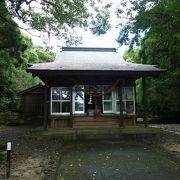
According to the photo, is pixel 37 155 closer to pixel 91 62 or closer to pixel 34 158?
pixel 34 158

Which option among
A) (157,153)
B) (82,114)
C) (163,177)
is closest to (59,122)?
(82,114)

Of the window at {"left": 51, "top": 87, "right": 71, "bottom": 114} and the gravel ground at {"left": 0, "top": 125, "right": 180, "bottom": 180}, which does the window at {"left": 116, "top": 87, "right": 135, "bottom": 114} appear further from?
the window at {"left": 51, "top": 87, "right": 71, "bottom": 114}

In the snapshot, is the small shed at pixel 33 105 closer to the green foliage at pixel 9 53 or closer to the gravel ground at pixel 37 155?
the green foliage at pixel 9 53

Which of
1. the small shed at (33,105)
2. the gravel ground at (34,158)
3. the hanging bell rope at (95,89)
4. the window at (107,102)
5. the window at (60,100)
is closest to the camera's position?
the gravel ground at (34,158)

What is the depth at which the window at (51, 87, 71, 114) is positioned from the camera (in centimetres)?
1833

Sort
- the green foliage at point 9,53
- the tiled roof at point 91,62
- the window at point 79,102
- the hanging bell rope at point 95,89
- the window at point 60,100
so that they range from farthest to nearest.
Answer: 1. the green foliage at point 9,53
2. the window at point 79,102
3. the window at point 60,100
4. the hanging bell rope at point 95,89
5. the tiled roof at point 91,62

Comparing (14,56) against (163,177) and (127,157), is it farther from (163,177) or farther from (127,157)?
(163,177)

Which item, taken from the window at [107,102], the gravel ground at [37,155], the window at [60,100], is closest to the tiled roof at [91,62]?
the window at [60,100]

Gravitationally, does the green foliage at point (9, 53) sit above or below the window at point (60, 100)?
above

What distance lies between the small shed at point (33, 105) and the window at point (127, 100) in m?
9.62

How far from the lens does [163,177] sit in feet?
→ 25.5

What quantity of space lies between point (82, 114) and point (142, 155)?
7.99 m

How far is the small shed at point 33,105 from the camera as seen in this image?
26500 millimetres

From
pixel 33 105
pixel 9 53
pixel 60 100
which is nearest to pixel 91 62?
pixel 60 100
